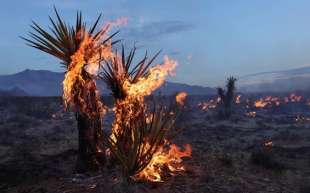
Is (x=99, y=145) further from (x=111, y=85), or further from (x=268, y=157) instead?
(x=268, y=157)

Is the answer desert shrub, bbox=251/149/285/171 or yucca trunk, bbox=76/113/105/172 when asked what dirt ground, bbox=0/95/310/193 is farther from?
yucca trunk, bbox=76/113/105/172

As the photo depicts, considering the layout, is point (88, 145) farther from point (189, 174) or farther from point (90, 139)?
point (189, 174)

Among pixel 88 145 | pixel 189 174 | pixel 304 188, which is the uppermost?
pixel 88 145

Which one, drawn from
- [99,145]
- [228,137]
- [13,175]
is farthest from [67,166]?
[228,137]

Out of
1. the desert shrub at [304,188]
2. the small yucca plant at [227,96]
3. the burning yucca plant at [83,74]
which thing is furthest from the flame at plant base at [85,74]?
the small yucca plant at [227,96]

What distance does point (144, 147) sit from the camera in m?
9.67

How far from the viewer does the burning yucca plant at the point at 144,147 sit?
9.27 meters

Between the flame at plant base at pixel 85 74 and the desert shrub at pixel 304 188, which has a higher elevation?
the flame at plant base at pixel 85 74

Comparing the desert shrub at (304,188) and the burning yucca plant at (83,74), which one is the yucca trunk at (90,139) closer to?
the burning yucca plant at (83,74)

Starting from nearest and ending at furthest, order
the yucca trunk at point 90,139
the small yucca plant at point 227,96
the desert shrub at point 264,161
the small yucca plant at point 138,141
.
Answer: the small yucca plant at point 138,141 < the yucca trunk at point 90,139 < the desert shrub at point 264,161 < the small yucca plant at point 227,96

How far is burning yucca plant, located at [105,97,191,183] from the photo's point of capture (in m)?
9.27

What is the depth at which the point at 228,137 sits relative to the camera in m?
31.1

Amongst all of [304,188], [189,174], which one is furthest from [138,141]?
[304,188]

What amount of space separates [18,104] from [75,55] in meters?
42.4
